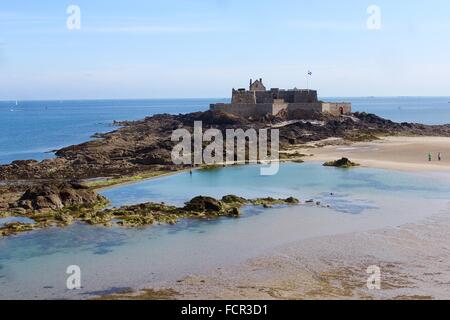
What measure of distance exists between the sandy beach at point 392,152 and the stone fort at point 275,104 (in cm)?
972

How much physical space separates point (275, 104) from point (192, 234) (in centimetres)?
3945

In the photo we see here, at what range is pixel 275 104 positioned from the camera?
57.5 metres

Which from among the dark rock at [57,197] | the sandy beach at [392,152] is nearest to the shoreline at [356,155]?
the sandy beach at [392,152]

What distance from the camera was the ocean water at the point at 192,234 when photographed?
1485 centimetres

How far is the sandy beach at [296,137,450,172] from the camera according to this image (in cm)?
3562

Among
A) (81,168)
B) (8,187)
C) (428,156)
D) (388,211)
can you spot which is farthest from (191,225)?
(428,156)

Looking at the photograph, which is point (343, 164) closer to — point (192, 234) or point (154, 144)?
point (154, 144)

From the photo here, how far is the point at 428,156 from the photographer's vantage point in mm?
38406

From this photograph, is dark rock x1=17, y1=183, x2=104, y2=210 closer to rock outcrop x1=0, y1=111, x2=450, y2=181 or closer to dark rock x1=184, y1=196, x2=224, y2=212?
dark rock x1=184, y1=196, x2=224, y2=212

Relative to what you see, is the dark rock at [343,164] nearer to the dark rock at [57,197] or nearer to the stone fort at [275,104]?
the dark rock at [57,197]

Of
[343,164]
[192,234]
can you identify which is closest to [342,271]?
[192,234]

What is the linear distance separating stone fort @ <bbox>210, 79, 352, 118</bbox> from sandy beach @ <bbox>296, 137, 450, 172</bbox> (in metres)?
9.72

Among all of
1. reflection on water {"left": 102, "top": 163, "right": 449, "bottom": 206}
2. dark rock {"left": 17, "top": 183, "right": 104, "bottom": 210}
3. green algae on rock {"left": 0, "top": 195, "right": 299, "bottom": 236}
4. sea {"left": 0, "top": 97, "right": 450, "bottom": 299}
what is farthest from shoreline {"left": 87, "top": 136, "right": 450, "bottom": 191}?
green algae on rock {"left": 0, "top": 195, "right": 299, "bottom": 236}

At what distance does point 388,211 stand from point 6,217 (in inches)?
596
